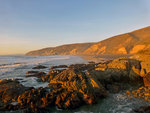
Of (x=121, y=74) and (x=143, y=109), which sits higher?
(x=121, y=74)

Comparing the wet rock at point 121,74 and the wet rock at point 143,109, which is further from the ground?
the wet rock at point 121,74

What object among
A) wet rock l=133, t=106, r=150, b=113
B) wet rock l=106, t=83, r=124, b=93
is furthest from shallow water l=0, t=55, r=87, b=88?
wet rock l=133, t=106, r=150, b=113

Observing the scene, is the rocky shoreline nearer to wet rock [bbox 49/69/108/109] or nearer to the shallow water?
wet rock [bbox 49/69/108/109]

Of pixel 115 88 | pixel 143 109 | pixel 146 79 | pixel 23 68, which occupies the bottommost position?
pixel 143 109

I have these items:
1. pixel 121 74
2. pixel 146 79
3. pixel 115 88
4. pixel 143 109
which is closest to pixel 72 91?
pixel 115 88

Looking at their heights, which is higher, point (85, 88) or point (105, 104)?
point (85, 88)

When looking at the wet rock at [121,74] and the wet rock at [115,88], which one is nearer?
the wet rock at [115,88]

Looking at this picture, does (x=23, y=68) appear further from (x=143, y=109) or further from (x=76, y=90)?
(x=143, y=109)

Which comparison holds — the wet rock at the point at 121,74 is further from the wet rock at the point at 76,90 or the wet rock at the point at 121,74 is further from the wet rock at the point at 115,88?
the wet rock at the point at 76,90

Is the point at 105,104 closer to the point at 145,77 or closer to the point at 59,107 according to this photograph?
the point at 59,107

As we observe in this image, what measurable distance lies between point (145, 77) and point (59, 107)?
412 inches

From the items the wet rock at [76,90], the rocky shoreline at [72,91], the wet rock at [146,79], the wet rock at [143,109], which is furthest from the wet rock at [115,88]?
the wet rock at [143,109]

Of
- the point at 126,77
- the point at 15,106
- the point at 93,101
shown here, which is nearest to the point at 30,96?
the point at 15,106

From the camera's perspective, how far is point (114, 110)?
26.2 ft
